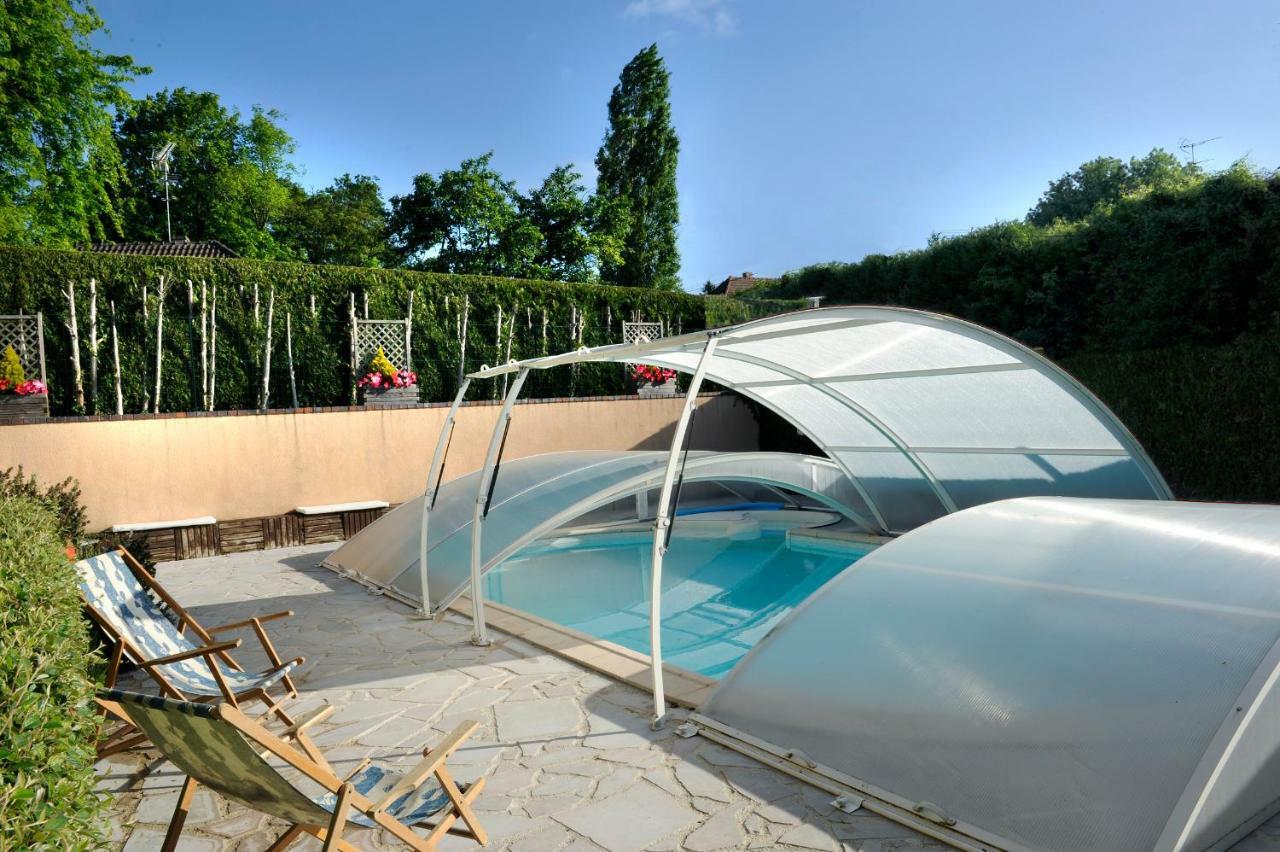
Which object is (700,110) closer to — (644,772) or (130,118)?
(130,118)

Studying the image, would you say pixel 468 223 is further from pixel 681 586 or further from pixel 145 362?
pixel 681 586

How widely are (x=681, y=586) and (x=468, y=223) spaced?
27238 millimetres

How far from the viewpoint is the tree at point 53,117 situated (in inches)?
724

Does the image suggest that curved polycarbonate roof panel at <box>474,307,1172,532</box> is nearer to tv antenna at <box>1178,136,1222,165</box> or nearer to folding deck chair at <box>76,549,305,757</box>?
folding deck chair at <box>76,549,305,757</box>

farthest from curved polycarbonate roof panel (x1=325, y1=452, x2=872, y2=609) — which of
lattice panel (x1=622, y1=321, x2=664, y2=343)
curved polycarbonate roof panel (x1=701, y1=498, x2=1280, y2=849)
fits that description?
lattice panel (x1=622, y1=321, x2=664, y2=343)

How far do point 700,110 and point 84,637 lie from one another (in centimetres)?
3361

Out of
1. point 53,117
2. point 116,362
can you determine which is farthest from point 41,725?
point 53,117

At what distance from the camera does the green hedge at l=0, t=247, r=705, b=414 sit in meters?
10.7

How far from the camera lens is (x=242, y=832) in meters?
3.57

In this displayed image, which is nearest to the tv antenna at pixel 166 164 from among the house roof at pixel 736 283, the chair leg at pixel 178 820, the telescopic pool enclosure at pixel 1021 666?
the telescopic pool enclosure at pixel 1021 666

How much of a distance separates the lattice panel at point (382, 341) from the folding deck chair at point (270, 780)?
988 centimetres

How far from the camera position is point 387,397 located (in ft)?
40.5

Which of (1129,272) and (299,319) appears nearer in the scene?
(1129,272)

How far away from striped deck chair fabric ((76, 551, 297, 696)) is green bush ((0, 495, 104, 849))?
1.98m
